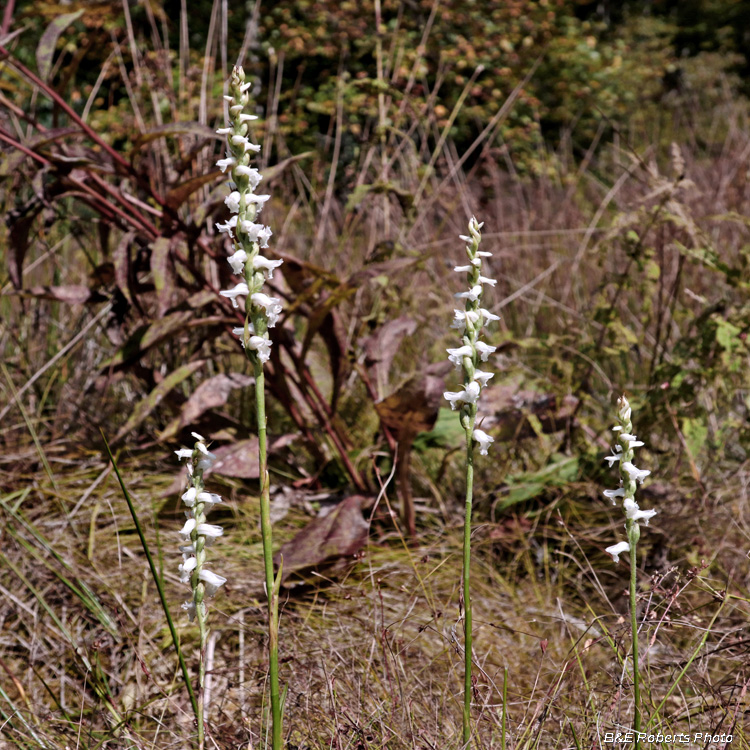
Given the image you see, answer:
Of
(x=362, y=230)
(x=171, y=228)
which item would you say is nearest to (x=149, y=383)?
(x=171, y=228)

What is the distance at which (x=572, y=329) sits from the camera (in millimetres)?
2217

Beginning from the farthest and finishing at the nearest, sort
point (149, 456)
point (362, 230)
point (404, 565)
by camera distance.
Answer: point (362, 230) → point (149, 456) → point (404, 565)

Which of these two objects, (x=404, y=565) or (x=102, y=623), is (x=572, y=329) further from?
(x=102, y=623)

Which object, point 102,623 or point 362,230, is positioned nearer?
point 102,623

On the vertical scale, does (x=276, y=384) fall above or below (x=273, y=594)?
below

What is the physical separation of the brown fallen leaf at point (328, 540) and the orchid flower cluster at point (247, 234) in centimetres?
96

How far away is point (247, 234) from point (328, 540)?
1.07m

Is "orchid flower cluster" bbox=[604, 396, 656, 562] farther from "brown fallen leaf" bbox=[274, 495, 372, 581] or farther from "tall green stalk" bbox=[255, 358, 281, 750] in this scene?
"brown fallen leaf" bbox=[274, 495, 372, 581]

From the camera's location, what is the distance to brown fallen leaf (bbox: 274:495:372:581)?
1.73m

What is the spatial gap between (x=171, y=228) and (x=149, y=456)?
2.72 feet

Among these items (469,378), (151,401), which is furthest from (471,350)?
(151,401)

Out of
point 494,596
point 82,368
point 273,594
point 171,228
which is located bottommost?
point 494,596

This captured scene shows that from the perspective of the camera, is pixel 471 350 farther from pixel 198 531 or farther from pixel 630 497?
pixel 198 531

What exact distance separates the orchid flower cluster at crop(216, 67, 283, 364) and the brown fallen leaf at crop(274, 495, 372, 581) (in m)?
0.96
